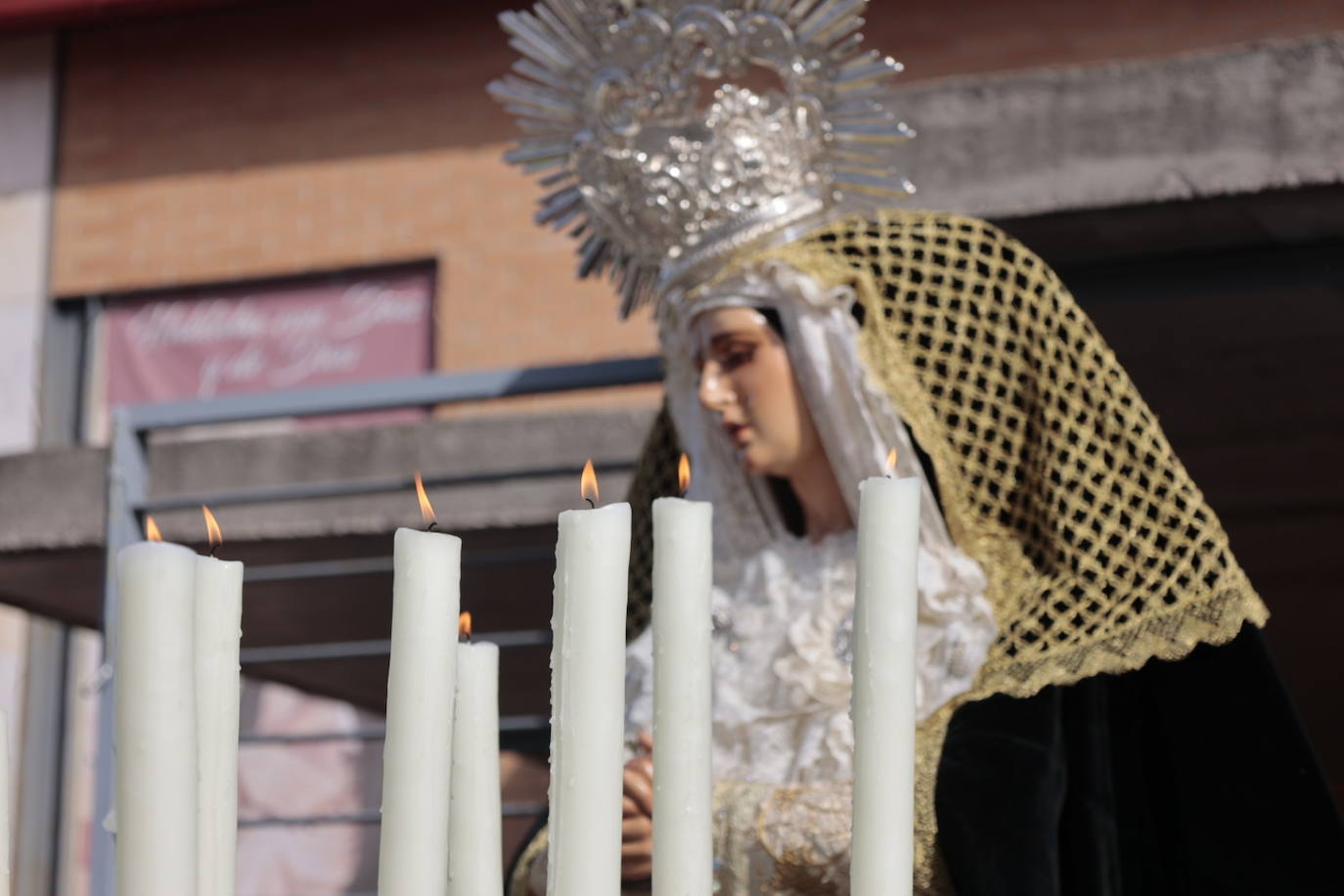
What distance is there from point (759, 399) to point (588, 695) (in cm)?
184

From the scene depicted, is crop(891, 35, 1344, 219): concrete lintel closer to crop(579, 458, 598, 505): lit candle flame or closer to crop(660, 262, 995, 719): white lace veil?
crop(660, 262, 995, 719): white lace veil

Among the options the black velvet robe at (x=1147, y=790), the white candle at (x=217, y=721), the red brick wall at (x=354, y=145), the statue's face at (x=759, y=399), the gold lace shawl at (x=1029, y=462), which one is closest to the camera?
the white candle at (x=217, y=721)

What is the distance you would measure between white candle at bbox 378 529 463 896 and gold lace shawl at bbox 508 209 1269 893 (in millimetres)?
1396

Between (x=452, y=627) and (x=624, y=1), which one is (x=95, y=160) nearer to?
(x=624, y=1)

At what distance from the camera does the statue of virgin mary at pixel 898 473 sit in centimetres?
216

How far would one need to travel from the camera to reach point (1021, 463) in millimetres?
2492

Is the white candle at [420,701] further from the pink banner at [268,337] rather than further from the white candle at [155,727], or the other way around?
the pink banner at [268,337]

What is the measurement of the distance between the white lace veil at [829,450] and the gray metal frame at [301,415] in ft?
2.44

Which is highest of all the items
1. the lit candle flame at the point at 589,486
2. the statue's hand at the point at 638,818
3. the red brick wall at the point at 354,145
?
the red brick wall at the point at 354,145

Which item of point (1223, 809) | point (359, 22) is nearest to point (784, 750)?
point (1223, 809)

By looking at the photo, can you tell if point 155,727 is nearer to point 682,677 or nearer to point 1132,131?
point 682,677

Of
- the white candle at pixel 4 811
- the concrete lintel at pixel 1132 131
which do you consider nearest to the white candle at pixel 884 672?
the white candle at pixel 4 811

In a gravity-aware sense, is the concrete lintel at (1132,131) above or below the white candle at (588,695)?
above

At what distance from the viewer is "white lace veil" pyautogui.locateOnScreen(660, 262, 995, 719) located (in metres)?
2.40
